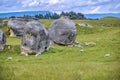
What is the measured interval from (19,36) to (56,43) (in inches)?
782

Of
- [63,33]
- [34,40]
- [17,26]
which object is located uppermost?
[34,40]

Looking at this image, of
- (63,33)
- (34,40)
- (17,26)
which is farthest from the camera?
(17,26)

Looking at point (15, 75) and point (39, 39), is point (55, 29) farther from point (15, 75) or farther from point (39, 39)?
point (15, 75)

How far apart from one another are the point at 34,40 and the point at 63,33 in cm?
962

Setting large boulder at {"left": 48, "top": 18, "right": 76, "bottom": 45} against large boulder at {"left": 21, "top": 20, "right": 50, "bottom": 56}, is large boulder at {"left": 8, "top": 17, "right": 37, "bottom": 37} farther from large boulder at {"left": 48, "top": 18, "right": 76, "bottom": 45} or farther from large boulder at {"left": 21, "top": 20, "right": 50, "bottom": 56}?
large boulder at {"left": 21, "top": 20, "right": 50, "bottom": 56}

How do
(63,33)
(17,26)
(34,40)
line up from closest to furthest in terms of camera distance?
(34,40), (63,33), (17,26)

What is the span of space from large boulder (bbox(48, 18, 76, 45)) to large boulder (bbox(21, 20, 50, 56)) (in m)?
7.35

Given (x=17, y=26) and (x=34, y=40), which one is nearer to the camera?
(x=34, y=40)

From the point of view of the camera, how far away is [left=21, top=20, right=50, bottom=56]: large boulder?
3746cm

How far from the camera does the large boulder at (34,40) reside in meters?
37.5

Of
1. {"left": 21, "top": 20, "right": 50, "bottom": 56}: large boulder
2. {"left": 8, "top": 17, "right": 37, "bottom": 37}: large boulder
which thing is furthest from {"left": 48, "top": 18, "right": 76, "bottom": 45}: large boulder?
{"left": 8, "top": 17, "right": 37, "bottom": 37}: large boulder

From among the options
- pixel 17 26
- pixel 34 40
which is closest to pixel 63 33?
pixel 34 40

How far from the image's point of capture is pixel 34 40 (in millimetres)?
38125

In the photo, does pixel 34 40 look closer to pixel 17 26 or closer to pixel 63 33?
pixel 63 33
